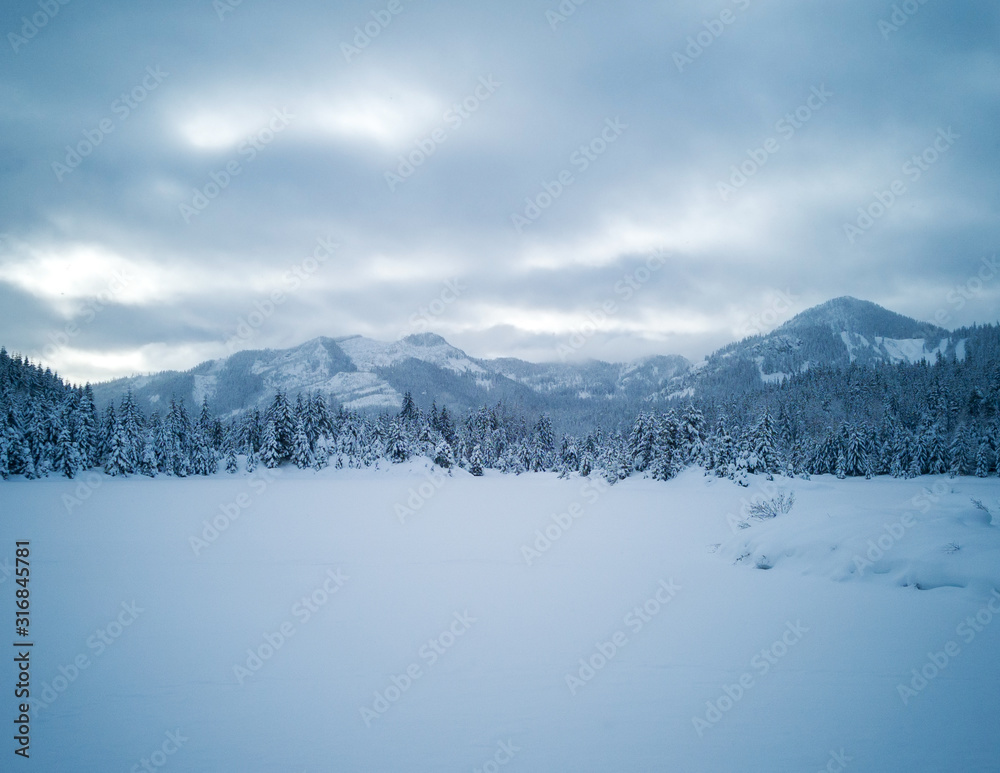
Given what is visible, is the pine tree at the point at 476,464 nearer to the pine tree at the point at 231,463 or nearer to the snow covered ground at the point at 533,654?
the pine tree at the point at 231,463

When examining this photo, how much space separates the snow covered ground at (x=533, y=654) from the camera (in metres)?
5.26

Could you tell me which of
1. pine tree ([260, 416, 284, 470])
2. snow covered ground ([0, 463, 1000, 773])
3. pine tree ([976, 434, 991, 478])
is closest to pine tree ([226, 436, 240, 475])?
pine tree ([260, 416, 284, 470])

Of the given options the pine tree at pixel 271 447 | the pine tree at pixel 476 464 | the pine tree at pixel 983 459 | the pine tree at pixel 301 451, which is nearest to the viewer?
the pine tree at pixel 983 459

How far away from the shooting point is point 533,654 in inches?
296

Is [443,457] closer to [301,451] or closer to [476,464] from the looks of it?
[476,464]

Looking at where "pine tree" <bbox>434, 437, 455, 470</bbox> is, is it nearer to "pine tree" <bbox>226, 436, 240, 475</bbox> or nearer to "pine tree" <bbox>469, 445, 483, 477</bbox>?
"pine tree" <bbox>469, 445, 483, 477</bbox>

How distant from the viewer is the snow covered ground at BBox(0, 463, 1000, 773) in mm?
5258

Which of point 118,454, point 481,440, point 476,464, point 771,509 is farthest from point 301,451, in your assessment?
point 771,509

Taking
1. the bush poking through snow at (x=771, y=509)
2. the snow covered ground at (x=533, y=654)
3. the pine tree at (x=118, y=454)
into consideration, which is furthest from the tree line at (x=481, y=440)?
the snow covered ground at (x=533, y=654)

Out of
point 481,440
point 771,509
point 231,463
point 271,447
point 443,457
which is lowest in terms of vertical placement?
point 231,463

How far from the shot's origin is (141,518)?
21734 millimetres

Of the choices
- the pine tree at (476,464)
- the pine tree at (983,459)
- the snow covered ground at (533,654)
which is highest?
the snow covered ground at (533,654)

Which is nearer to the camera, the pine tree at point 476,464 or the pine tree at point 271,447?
the pine tree at point 271,447

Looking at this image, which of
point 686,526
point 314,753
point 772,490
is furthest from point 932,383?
point 314,753
